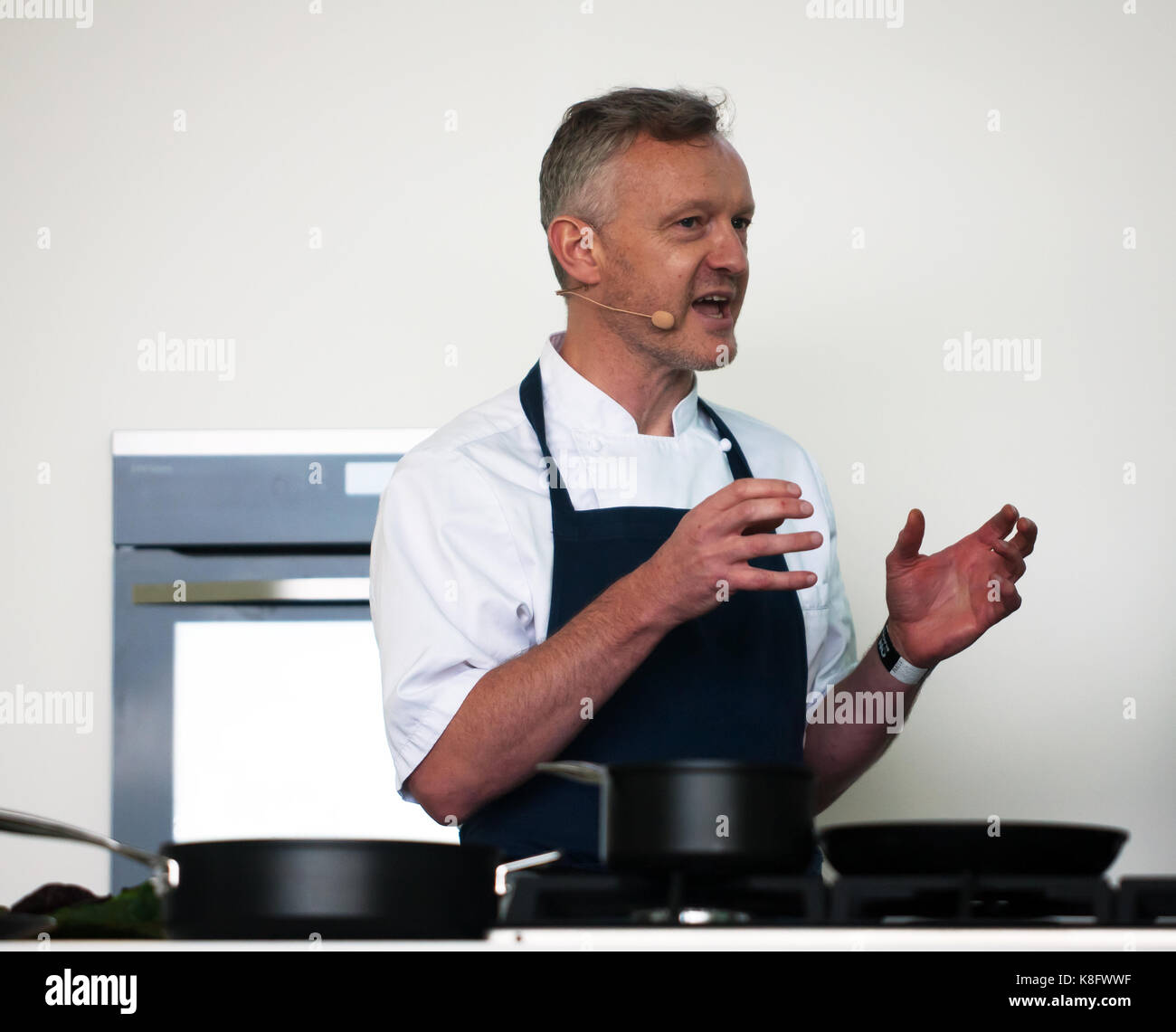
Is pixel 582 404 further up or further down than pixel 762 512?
further up

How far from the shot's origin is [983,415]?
237 centimetres

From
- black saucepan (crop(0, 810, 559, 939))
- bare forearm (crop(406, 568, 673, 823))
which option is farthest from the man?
black saucepan (crop(0, 810, 559, 939))

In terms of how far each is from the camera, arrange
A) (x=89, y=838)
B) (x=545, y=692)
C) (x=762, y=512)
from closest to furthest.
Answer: (x=89, y=838)
(x=762, y=512)
(x=545, y=692)

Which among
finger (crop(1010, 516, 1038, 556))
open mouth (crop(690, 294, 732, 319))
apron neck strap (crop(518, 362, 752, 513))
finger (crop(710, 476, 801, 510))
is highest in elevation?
open mouth (crop(690, 294, 732, 319))

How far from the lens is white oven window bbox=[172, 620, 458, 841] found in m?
2.19

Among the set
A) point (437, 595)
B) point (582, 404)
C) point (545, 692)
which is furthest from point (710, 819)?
point (582, 404)

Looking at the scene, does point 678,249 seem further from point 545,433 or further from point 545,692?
point 545,692

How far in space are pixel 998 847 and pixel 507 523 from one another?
0.82 m

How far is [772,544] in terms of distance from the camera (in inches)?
46.0

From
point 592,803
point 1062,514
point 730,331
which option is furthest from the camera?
point 1062,514

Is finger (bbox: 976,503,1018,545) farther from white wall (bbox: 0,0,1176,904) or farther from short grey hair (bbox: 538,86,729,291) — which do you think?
white wall (bbox: 0,0,1176,904)
